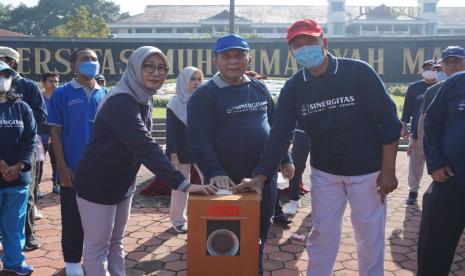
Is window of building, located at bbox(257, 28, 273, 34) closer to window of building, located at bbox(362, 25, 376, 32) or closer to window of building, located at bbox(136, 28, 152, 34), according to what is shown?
window of building, located at bbox(362, 25, 376, 32)

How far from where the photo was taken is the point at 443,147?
281 centimetres

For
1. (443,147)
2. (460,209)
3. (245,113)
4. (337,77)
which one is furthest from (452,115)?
(245,113)

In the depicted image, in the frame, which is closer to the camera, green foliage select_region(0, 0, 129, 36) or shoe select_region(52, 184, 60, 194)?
shoe select_region(52, 184, 60, 194)

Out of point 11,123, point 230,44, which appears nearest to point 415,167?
point 230,44

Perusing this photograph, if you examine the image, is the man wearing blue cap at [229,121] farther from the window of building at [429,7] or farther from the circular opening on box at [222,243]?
the window of building at [429,7]

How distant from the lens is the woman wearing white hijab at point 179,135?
4.51 meters

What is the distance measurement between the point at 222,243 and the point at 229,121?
2.99 ft

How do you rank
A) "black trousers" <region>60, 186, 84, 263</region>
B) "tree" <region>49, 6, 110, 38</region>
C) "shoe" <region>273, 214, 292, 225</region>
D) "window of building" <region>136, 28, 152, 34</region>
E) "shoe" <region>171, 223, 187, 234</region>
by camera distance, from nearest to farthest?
"black trousers" <region>60, 186, 84, 263</region> < "shoe" <region>171, 223, 187, 234</region> < "shoe" <region>273, 214, 292, 225</region> < "tree" <region>49, 6, 110, 38</region> < "window of building" <region>136, 28, 152, 34</region>

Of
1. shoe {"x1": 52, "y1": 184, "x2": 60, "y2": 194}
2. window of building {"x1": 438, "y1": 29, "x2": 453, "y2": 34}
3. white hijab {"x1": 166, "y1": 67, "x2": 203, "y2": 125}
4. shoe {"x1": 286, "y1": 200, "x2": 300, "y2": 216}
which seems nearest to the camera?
white hijab {"x1": 166, "y1": 67, "x2": 203, "y2": 125}

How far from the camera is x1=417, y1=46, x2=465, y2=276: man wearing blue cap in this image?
2.73 metres

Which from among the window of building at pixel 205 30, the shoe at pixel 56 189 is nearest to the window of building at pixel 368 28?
the window of building at pixel 205 30

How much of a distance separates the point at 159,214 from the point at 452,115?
3541mm

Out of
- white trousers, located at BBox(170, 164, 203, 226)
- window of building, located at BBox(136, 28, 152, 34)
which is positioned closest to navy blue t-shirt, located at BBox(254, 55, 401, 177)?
white trousers, located at BBox(170, 164, 203, 226)

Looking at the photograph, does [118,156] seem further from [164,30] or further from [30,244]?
[164,30]
